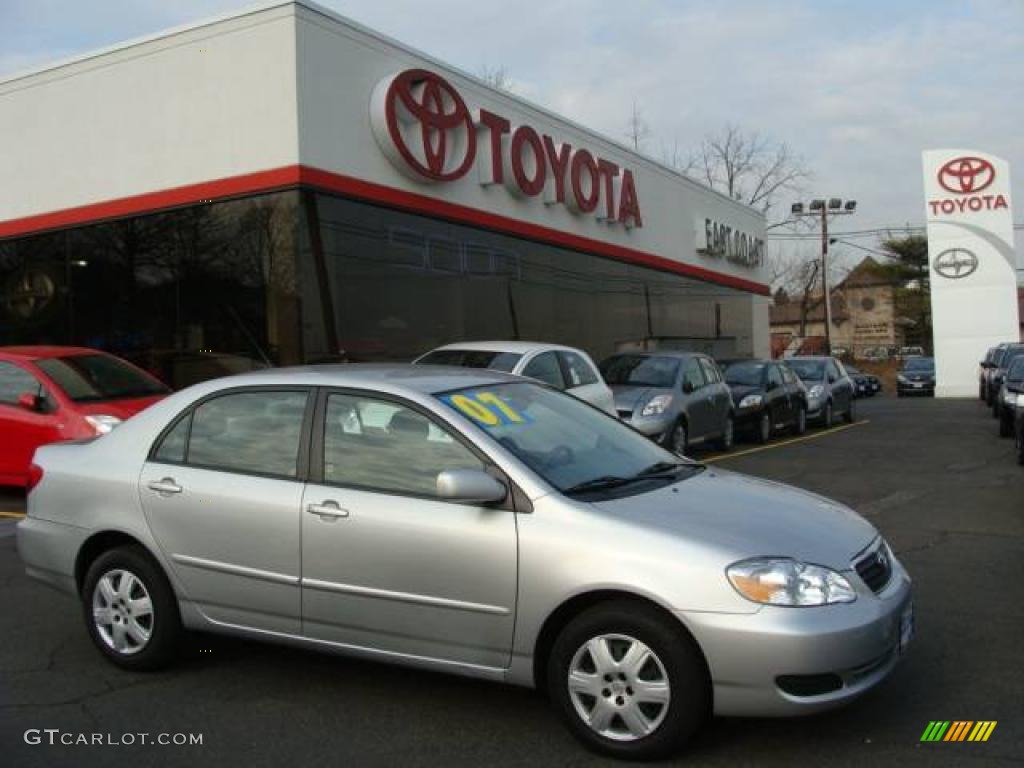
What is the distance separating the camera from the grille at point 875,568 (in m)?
3.95

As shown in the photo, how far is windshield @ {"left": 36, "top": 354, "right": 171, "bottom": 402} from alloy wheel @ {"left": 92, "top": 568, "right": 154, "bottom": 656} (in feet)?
17.6

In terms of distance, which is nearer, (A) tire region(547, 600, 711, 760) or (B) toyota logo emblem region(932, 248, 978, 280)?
(A) tire region(547, 600, 711, 760)

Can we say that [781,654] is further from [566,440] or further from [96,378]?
[96,378]

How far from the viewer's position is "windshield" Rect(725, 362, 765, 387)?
688 inches

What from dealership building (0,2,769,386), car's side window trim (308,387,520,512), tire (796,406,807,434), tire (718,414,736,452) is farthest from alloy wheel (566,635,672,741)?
tire (796,406,807,434)

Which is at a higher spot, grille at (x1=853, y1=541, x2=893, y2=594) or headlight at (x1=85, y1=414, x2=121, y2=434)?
headlight at (x1=85, y1=414, x2=121, y2=434)

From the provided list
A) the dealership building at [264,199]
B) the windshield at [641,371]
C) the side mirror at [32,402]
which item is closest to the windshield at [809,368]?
the dealership building at [264,199]

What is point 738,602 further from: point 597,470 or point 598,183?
point 598,183

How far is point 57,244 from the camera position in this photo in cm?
1595

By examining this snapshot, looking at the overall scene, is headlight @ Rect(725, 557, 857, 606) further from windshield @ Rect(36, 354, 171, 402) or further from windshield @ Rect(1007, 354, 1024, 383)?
windshield @ Rect(1007, 354, 1024, 383)

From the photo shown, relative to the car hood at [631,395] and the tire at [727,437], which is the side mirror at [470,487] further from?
the tire at [727,437]

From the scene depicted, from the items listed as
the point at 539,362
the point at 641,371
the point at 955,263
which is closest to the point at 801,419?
the point at 641,371

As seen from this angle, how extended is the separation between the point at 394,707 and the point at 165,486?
1482 mm

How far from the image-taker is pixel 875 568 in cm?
409
